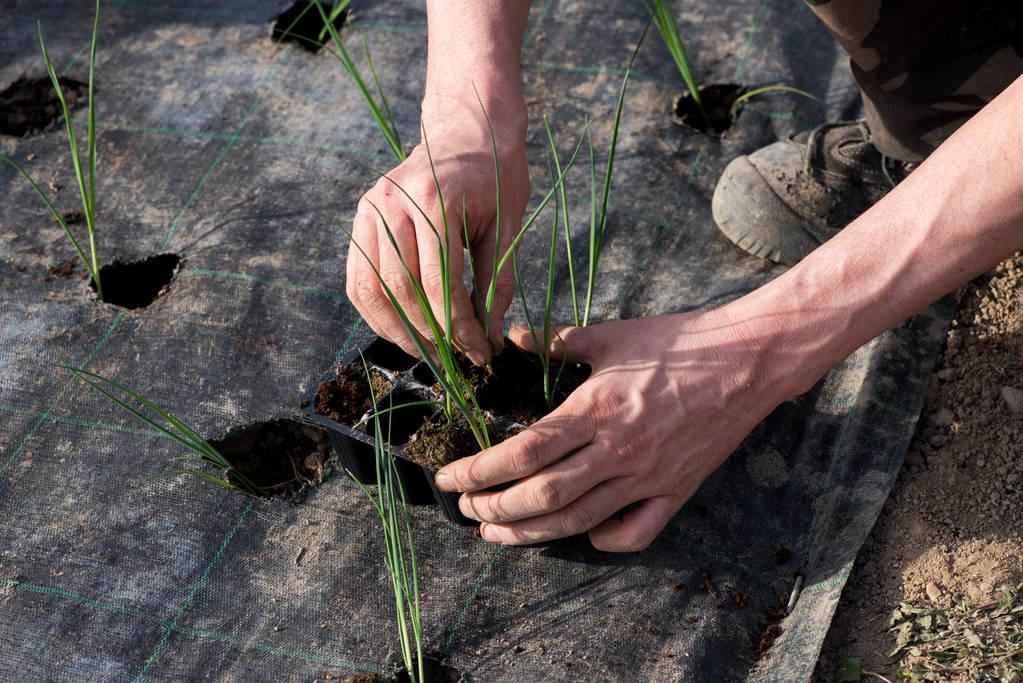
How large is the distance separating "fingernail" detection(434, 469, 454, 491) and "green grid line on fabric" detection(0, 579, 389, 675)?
0.28 m

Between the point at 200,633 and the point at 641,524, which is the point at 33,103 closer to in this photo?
the point at 200,633

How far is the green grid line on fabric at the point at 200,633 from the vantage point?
4.64ft

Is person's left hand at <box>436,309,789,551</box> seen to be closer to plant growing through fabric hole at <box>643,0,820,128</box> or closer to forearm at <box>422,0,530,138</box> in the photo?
forearm at <box>422,0,530,138</box>

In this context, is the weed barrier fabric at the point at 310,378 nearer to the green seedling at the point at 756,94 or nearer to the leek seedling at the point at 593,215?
the green seedling at the point at 756,94

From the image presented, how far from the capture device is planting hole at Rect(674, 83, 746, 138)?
2.29 meters

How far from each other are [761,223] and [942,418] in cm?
54

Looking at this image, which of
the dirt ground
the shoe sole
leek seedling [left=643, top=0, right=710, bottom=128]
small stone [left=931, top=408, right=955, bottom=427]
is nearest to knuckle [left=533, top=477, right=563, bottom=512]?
the dirt ground

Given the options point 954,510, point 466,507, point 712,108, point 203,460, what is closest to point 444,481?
point 466,507

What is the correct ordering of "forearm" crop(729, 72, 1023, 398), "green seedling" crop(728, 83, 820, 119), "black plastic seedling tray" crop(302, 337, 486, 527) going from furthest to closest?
"green seedling" crop(728, 83, 820, 119)
"black plastic seedling tray" crop(302, 337, 486, 527)
"forearm" crop(729, 72, 1023, 398)

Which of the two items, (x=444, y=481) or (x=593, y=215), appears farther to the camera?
(x=593, y=215)

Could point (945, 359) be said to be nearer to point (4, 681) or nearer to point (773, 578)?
point (773, 578)

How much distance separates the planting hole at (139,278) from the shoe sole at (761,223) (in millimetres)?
1134

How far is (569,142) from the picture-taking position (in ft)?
7.30

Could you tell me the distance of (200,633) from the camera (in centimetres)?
146
